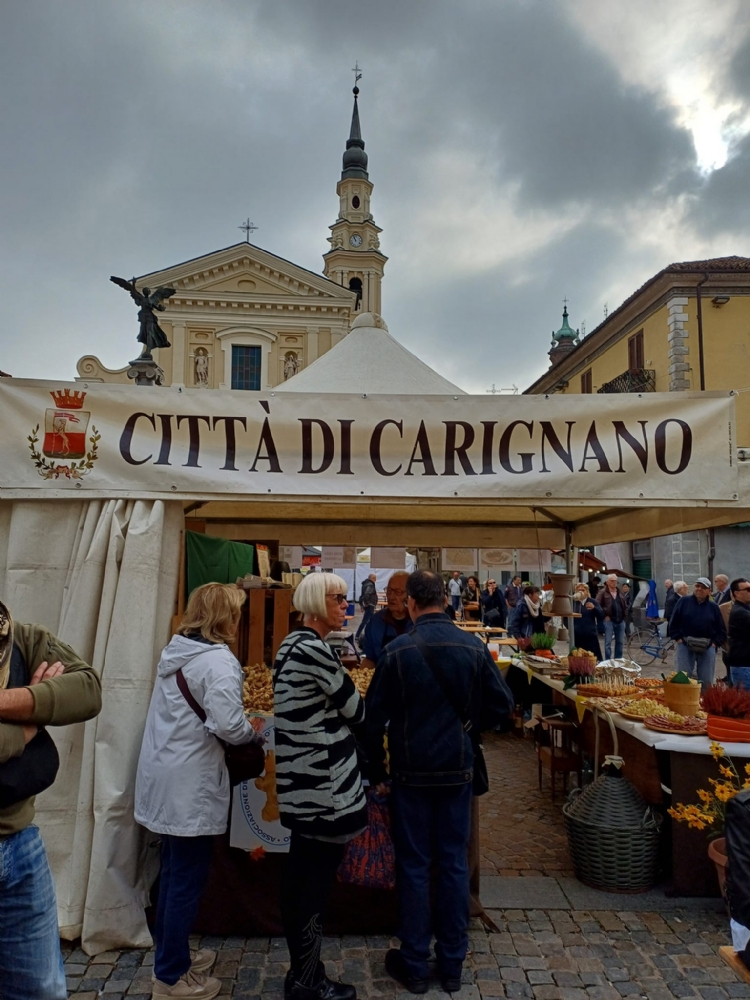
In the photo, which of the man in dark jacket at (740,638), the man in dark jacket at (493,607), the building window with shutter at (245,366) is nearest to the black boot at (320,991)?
the man in dark jacket at (740,638)

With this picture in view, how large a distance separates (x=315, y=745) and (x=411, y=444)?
1664mm

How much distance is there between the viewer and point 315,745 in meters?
2.69

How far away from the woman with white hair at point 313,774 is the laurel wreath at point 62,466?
1446 millimetres

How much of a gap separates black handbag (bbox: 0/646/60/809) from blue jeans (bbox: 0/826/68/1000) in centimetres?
15

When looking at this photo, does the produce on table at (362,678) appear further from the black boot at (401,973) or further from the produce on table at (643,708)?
the produce on table at (643,708)

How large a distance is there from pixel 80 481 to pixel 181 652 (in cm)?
120

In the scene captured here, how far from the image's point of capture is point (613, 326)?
27.4m

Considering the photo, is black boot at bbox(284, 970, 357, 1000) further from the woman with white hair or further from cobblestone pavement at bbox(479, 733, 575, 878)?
cobblestone pavement at bbox(479, 733, 575, 878)

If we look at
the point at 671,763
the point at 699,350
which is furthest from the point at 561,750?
the point at 699,350

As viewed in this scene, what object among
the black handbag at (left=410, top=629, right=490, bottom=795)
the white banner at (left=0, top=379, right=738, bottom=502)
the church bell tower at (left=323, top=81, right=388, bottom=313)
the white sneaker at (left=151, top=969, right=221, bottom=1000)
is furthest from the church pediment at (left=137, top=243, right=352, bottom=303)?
the white sneaker at (left=151, top=969, right=221, bottom=1000)

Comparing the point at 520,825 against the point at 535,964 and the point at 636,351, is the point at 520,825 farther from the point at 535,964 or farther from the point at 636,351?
the point at 636,351

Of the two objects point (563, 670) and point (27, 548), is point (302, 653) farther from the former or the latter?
point (563, 670)

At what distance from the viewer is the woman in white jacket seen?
2.76 metres

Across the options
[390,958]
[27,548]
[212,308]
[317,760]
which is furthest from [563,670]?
[212,308]
